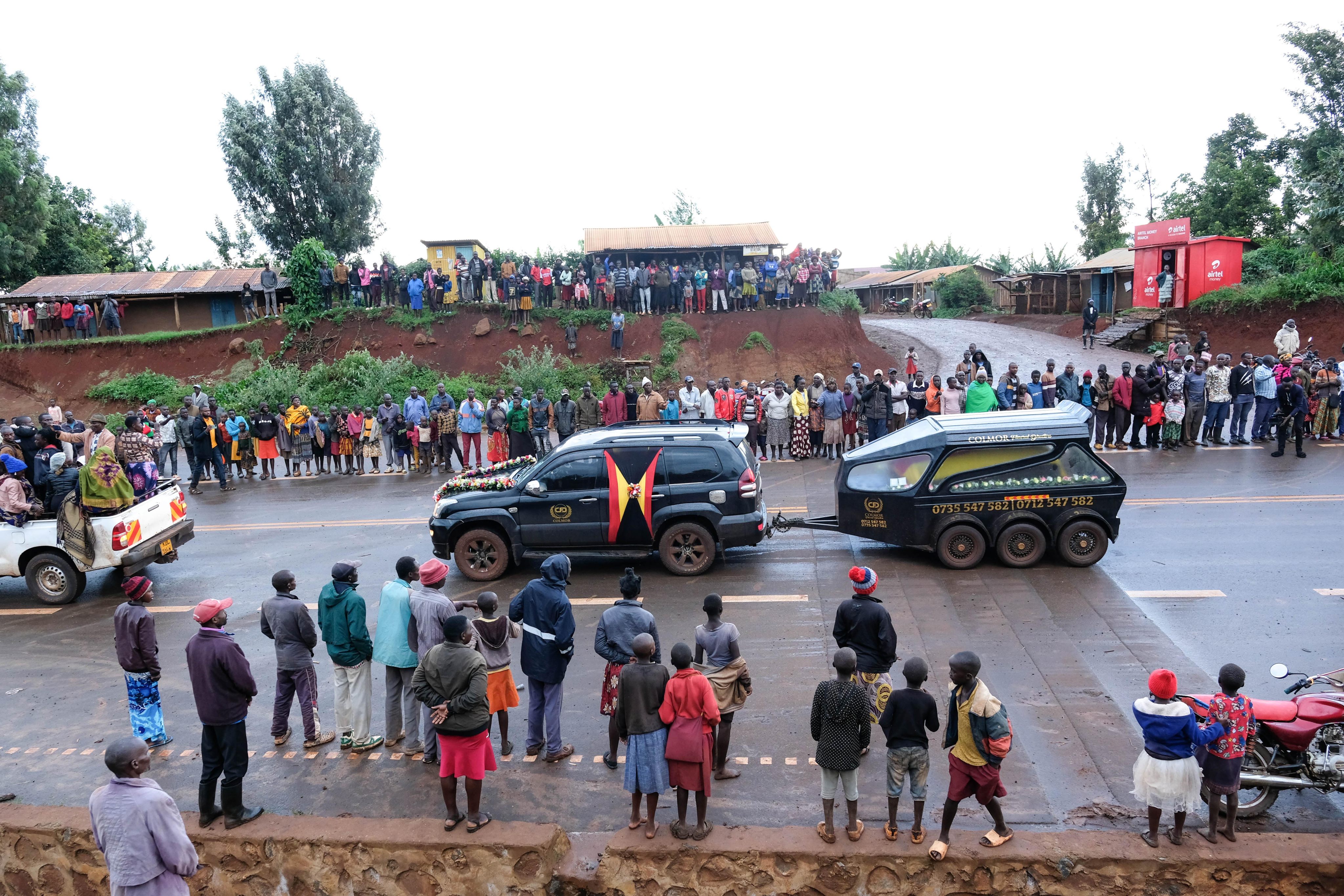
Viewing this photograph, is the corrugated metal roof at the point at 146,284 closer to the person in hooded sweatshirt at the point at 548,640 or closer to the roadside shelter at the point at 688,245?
the roadside shelter at the point at 688,245

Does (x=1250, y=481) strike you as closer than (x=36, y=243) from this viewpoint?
Yes

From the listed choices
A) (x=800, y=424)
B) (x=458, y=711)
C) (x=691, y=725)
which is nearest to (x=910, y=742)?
(x=691, y=725)

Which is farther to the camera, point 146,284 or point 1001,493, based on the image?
point 146,284

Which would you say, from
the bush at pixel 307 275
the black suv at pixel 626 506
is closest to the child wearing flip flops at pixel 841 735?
the black suv at pixel 626 506

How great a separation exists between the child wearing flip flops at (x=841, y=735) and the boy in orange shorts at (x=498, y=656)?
2.54 metres

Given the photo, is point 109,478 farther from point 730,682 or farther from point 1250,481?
point 1250,481

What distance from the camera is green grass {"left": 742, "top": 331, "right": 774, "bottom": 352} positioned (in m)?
31.6

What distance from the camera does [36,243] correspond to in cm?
4272

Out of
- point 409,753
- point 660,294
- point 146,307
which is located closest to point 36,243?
point 146,307

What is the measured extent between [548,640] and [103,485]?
801 centimetres

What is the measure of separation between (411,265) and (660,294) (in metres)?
11.3

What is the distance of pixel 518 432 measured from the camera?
786 inches

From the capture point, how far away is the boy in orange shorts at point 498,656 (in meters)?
7.06

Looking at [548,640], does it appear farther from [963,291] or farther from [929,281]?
[929,281]
